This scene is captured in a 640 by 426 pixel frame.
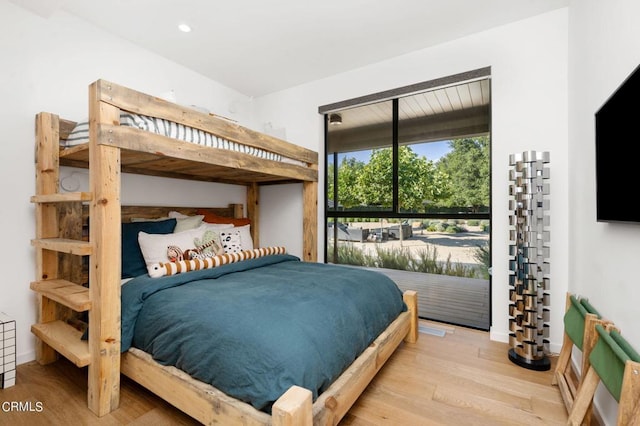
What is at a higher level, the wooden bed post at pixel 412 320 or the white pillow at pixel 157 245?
the white pillow at pixel 157 245

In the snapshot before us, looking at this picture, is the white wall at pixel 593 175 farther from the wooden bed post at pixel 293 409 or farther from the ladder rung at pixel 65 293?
the ladder rung at pixel 65 293

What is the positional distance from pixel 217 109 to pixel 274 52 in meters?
1.02

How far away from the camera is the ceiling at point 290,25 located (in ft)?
6.77

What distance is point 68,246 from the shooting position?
156 centimetres

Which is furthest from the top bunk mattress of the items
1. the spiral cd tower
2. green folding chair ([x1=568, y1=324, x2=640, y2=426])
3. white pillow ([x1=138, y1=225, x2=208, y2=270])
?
green folding chair ([x1=568, y1=324, x2=640, y2=426])

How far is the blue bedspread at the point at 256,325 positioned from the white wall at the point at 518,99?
3.97 feet

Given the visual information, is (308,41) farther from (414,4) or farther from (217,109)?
(217,109)

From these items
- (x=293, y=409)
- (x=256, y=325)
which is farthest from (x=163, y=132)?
(x=293, y=409)

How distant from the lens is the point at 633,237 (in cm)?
115

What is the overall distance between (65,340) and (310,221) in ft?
6.90

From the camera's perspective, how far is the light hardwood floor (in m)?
1.40

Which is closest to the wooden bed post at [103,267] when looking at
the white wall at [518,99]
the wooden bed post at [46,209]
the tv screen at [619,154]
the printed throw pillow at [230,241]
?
the wooden bed post at [46,209]

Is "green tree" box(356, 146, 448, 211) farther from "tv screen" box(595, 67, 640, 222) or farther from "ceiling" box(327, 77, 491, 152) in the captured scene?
"tv screen" box(595, 67, 640, 222)

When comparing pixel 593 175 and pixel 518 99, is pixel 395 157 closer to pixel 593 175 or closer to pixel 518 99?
pixel 518 99
